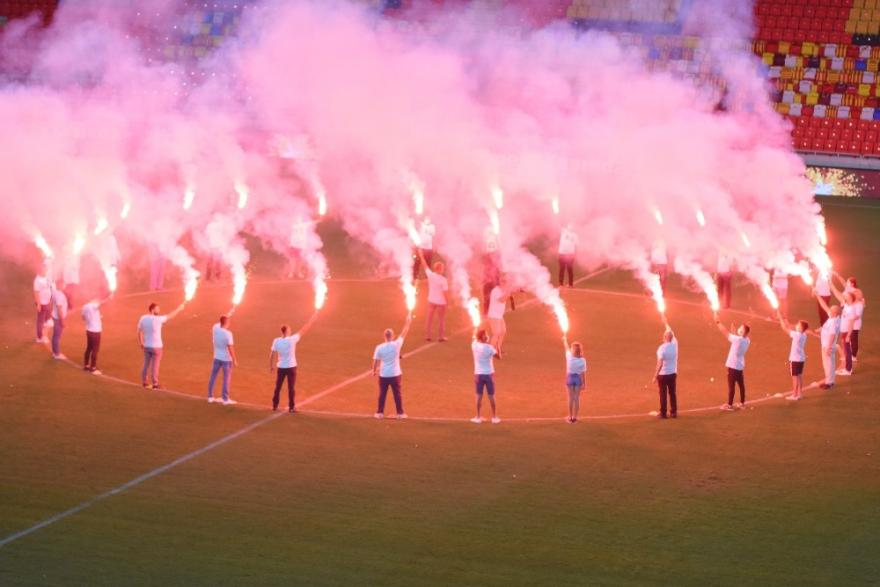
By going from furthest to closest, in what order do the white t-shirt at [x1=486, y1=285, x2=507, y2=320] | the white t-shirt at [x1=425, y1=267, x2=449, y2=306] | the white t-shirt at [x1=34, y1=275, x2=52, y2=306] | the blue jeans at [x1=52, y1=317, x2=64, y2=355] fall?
the white t-shirt at [x1=425, y1=267, x2=449, y2=306]
the white t-shirt at [x1=486, y1=285, x2=507, y2=320]
the white t-shirt at [x1=34, y1=275, x2=52, y2=306]
the blue jeans at [x1=52, y1=317, x2=64, y2=355]

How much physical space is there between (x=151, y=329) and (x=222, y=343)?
1449 millimetres

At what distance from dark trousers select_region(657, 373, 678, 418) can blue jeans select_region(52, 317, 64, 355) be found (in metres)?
10.3

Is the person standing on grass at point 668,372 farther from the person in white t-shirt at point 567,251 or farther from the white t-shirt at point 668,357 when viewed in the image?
the person in white t-shirt at point 567,251

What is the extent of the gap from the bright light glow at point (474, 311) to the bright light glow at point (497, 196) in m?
9.72

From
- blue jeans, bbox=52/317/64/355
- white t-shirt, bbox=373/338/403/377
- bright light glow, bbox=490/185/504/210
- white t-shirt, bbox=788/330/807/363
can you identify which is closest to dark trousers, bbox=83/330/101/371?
blue jeans, bbox=52/317/64/355

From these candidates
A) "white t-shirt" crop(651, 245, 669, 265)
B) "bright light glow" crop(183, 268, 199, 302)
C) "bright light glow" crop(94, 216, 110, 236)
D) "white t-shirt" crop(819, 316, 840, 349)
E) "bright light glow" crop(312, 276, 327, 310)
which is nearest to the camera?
"white t-shirt" crop(819, 316, 840, 349)

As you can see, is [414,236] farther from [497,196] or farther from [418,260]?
[497,196]

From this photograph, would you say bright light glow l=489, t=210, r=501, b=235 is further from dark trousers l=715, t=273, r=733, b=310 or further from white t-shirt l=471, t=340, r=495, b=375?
white t-shirt l=471, t=340, r=495, b=375

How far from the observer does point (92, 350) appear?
20.9 m

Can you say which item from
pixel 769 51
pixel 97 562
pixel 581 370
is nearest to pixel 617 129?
pixel 769 51

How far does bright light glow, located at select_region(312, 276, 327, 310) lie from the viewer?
2701cm

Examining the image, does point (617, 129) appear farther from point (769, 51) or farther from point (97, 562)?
point (97, 562)

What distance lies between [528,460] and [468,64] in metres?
18.8

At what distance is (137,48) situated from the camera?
37625 mm
